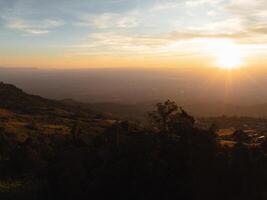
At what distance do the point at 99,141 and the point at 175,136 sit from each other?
20.9ft

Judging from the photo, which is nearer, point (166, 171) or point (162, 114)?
point (166, 171)

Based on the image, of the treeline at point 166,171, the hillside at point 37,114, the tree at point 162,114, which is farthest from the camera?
the hillside at point 37,114

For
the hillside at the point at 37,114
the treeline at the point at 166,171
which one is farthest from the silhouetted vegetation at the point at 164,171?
the hillside at the point at 37,114

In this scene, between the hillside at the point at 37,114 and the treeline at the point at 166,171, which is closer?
the treeline at the point at 166,171

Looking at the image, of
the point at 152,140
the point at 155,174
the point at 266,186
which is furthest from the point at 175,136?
the point at 266,186

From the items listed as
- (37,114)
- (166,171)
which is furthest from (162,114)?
(37,114)

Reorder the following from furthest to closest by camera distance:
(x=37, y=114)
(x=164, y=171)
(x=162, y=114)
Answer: (x=37, y=114)
(x=162, y=114)
(x=164, y=171)

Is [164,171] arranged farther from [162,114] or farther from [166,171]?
[162,114]

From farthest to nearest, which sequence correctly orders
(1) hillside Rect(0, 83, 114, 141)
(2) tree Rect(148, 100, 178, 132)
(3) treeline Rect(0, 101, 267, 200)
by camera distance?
(1) hillside Rect(0, 83, 114, 141), (2) tree Rect(148, 100, 178, 132), (3) treeline Rect(0, 101, 267, 200)

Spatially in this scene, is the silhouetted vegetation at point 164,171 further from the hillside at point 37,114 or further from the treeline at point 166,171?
the hillside at point 37,114

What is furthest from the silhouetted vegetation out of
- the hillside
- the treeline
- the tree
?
the hillside

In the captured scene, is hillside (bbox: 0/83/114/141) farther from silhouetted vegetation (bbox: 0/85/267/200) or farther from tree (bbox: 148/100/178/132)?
silhouetted vegetation (bbox: 0/85/267/200)

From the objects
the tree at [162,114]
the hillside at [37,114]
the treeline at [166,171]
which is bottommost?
the hillside at [37,114]

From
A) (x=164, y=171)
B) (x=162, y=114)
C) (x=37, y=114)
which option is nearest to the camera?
(x=164, y=171)
